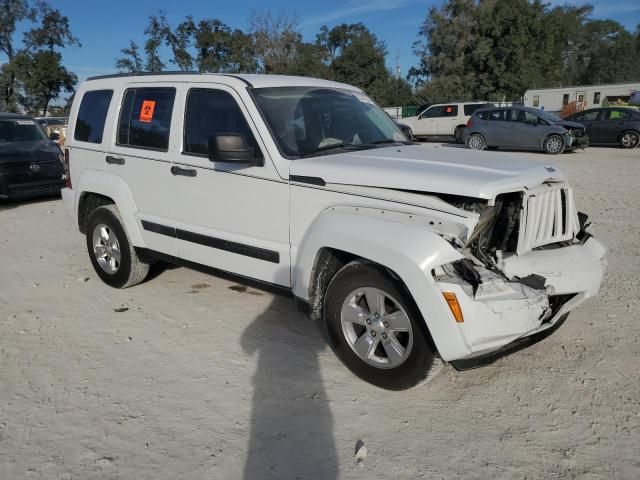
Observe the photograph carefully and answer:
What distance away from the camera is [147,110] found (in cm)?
462

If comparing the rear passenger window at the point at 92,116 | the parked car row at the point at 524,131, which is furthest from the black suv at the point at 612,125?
the rear passenger window at the point at 92,116

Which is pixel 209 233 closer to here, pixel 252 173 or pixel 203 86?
pixel 252 173

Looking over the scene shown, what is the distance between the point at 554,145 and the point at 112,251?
15.7 metres

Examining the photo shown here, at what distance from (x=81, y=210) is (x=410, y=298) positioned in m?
3.96

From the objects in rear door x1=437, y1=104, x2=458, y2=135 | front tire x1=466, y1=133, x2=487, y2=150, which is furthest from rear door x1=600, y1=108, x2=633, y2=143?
rear door x1=437, y1=104, x2=458, y2=135

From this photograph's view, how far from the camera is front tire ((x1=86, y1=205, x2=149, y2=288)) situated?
5.03 m

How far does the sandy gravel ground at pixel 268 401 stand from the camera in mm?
2684

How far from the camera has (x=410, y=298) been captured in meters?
3.01

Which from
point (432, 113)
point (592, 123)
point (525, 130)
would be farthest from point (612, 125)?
point (432, 113)

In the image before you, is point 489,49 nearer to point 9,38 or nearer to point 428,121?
point 428,121

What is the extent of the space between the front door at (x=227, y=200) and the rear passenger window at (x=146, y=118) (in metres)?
0.25

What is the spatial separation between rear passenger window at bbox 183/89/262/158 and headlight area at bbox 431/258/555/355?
73.0 inches

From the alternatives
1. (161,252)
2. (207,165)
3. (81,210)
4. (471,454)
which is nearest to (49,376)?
(161,252)

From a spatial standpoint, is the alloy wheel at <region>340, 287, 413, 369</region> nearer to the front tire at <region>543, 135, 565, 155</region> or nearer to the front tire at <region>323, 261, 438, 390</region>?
the front tire at <region>323, 261, 438, 390</region>
